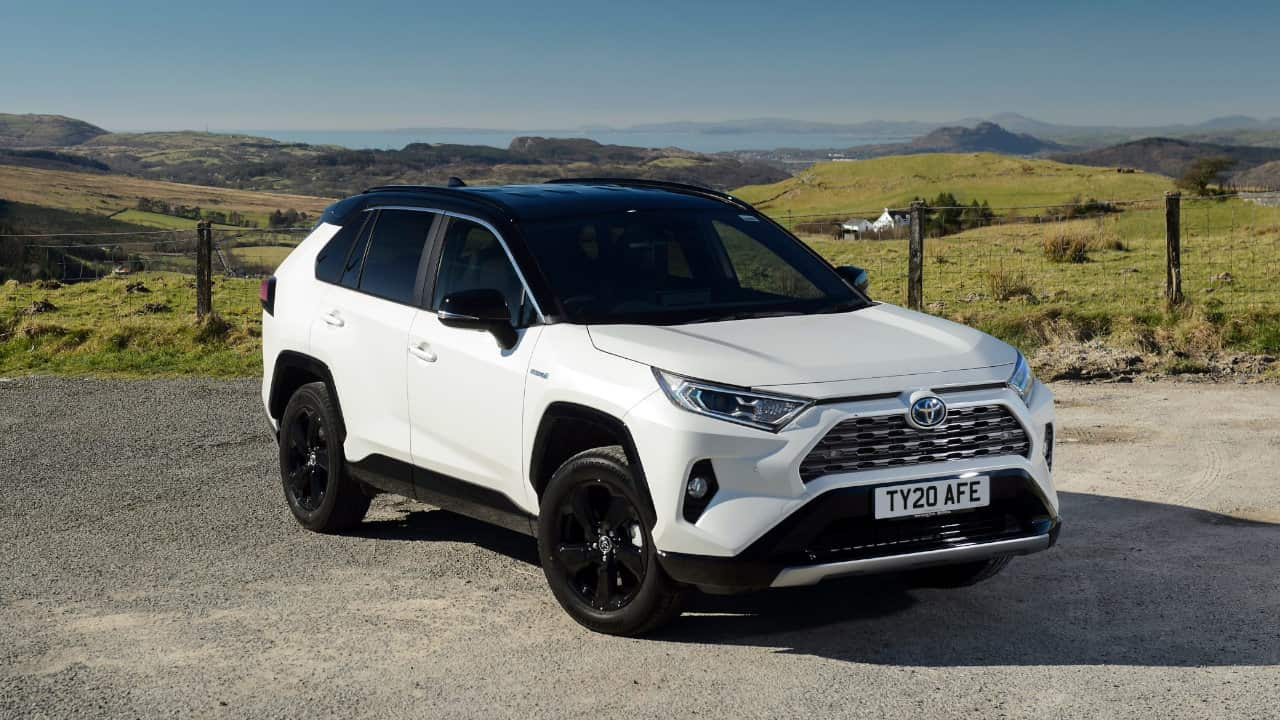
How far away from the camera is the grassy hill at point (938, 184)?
98.3 m

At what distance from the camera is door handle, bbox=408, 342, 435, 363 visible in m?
6.08

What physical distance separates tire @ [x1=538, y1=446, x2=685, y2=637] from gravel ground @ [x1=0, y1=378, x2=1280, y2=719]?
0.43 feet

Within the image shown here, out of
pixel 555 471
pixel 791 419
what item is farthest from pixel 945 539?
pixel 555 471

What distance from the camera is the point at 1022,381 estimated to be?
209 inches

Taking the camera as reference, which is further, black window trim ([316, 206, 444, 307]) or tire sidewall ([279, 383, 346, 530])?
tire sidewall ([279, 383, 346, 530])

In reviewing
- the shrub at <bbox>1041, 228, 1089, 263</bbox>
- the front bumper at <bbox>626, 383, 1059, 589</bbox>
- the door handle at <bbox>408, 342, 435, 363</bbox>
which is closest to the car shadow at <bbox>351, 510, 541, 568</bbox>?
the door handle at <bbox>408, 342, 435, 363</bbox>

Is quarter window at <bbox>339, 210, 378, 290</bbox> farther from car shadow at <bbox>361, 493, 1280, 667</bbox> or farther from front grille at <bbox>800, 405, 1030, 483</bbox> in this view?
front grille at <bbox>800, 405, 1030, 483</bbox>

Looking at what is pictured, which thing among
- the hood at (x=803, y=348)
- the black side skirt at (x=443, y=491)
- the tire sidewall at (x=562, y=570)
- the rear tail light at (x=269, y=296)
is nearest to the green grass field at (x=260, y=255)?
the rear tail light at (x=269, y=296)

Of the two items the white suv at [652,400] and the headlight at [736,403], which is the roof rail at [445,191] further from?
the headlight at [736,403]

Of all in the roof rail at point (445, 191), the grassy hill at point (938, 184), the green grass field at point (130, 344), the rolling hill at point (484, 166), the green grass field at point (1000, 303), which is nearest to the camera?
the roof rail at point (445, 191)

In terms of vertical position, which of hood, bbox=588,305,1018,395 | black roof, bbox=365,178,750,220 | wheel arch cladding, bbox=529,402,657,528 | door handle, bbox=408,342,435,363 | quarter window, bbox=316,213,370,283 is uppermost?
black roof, bbox=365,178,750,220

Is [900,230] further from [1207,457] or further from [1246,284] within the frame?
[1207,457]

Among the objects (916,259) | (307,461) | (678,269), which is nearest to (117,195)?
(916,259)

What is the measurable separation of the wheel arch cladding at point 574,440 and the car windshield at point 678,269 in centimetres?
45
